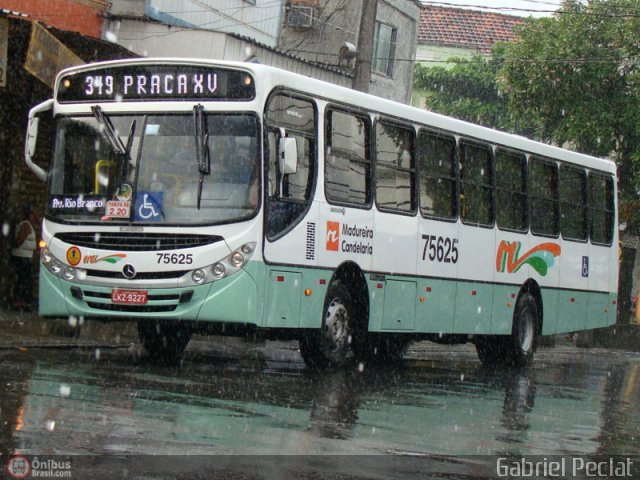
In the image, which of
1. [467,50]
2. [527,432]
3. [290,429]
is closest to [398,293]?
[527,432]

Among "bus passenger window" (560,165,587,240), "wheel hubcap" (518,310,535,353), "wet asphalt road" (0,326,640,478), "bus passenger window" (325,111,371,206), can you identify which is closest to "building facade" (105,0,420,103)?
"bus passenger window" (560,165,587,240)

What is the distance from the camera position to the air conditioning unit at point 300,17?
114 ft

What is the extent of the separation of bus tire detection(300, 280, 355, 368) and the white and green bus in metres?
0.02

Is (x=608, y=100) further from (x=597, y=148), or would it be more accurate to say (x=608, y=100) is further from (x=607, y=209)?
(x=607, y=209)

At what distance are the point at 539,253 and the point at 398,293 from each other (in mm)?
4305

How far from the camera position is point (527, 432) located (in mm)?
10172

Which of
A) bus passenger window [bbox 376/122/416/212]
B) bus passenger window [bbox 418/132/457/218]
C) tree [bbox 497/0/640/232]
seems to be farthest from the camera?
tree [bbox 497/0/640/232]

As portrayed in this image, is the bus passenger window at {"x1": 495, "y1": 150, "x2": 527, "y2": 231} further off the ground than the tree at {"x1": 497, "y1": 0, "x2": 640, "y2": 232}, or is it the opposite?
the tree at {"x1": 497, "y1": 0, "x2": 640, "y2": 232}

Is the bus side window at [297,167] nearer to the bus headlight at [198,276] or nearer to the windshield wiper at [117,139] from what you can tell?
Answer: the bus headlight at [198,276]

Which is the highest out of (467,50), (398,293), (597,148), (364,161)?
(467,50)

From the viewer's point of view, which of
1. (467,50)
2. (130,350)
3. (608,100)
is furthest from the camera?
(467,50)

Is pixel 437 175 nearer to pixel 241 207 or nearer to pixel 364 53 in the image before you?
pixel 241 207

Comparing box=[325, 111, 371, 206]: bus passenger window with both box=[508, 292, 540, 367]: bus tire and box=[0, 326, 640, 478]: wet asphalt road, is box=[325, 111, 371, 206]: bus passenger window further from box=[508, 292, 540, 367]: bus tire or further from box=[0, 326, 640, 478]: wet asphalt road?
box=[508, 292, 540, 367]: bus tire

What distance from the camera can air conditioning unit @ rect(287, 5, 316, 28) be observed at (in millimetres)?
34656
